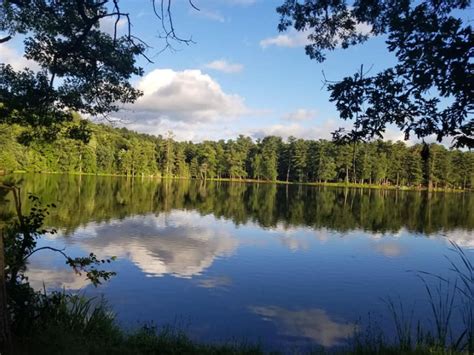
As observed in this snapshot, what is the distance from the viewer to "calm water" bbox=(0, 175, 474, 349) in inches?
A: 432

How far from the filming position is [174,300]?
12219 mm

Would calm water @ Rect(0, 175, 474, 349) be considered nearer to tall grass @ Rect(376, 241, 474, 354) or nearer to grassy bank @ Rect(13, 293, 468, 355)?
tall grass @ Rect(376, 241, 474, 354)

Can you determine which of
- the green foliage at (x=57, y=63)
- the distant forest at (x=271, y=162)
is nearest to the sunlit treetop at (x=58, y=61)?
the green foliage at (x=57, y=63)

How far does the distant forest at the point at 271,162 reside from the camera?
99.3 metres

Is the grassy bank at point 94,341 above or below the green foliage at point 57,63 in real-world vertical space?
below

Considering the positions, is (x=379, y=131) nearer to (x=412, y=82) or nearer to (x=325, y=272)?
(x=412, y=82)

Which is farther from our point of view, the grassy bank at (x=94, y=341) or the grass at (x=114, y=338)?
the grassy bank at (x=94, y=341)

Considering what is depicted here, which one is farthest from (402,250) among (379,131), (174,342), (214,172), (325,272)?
(214,172)

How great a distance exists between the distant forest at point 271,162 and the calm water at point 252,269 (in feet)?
199

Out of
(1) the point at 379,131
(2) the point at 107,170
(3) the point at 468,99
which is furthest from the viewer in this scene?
(2) the point at 107,170

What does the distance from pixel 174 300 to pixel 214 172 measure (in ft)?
371

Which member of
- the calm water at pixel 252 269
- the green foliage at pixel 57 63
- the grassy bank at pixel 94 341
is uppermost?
the green foliage at pixel 57 63

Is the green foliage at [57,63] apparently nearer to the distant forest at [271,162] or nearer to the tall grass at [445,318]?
the tall grass at [445,318]

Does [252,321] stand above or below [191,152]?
below
